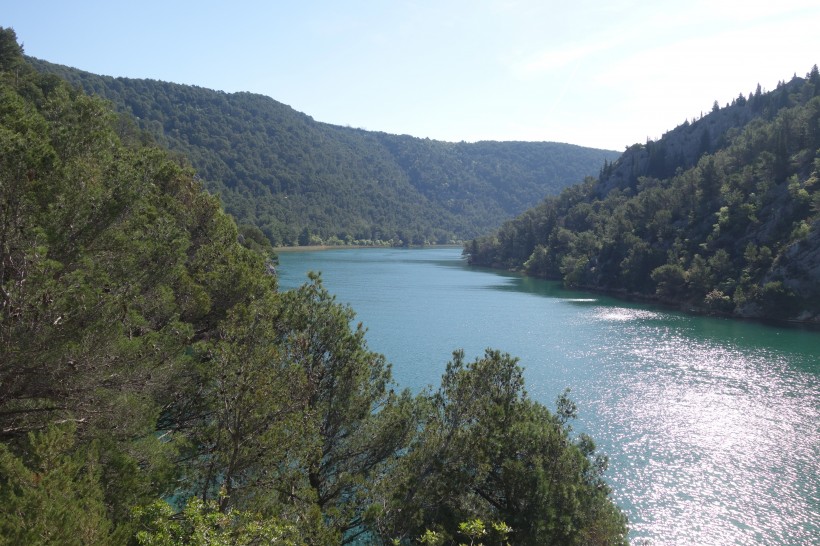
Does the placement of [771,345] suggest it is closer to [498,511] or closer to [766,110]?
[498,511]

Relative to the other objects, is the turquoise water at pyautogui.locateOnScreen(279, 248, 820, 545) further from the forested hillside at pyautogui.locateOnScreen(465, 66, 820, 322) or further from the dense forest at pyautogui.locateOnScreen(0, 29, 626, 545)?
the dense forest at pyautogui.locateOnScreen(0, 29, 626, 545)

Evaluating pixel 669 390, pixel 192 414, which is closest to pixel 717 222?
pixel 669 390

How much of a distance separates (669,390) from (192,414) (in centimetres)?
3301

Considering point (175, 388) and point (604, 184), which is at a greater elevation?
point (604, 184)

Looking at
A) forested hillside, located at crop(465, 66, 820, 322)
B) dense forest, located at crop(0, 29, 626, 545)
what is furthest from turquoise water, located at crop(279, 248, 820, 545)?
dense forest, located at crop(0, 29, 626, 545)

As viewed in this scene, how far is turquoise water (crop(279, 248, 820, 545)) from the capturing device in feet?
75.8

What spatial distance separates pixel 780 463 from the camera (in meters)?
27.0

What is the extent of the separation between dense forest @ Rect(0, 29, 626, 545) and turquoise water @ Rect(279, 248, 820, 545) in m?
8.77

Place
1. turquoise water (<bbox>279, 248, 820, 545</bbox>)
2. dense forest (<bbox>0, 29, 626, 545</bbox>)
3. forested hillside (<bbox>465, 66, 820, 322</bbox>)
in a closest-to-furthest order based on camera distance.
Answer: dense forest (<bbox>0, 29, 626, 545</bbox>)
turquoise water (<bbox>279, 248, 820, 545</bbox>)
forested hillside (<bbox>465, 66, 820, 322</bbox>)

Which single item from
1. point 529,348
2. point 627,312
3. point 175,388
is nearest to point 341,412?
point 175,388

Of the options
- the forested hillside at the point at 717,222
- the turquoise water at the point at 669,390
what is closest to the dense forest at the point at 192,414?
the turquoise water at the point at 669,390

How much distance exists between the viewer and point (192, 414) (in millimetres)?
17562

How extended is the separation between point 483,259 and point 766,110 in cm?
7345

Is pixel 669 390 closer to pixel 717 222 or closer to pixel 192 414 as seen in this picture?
pixel 192 414
